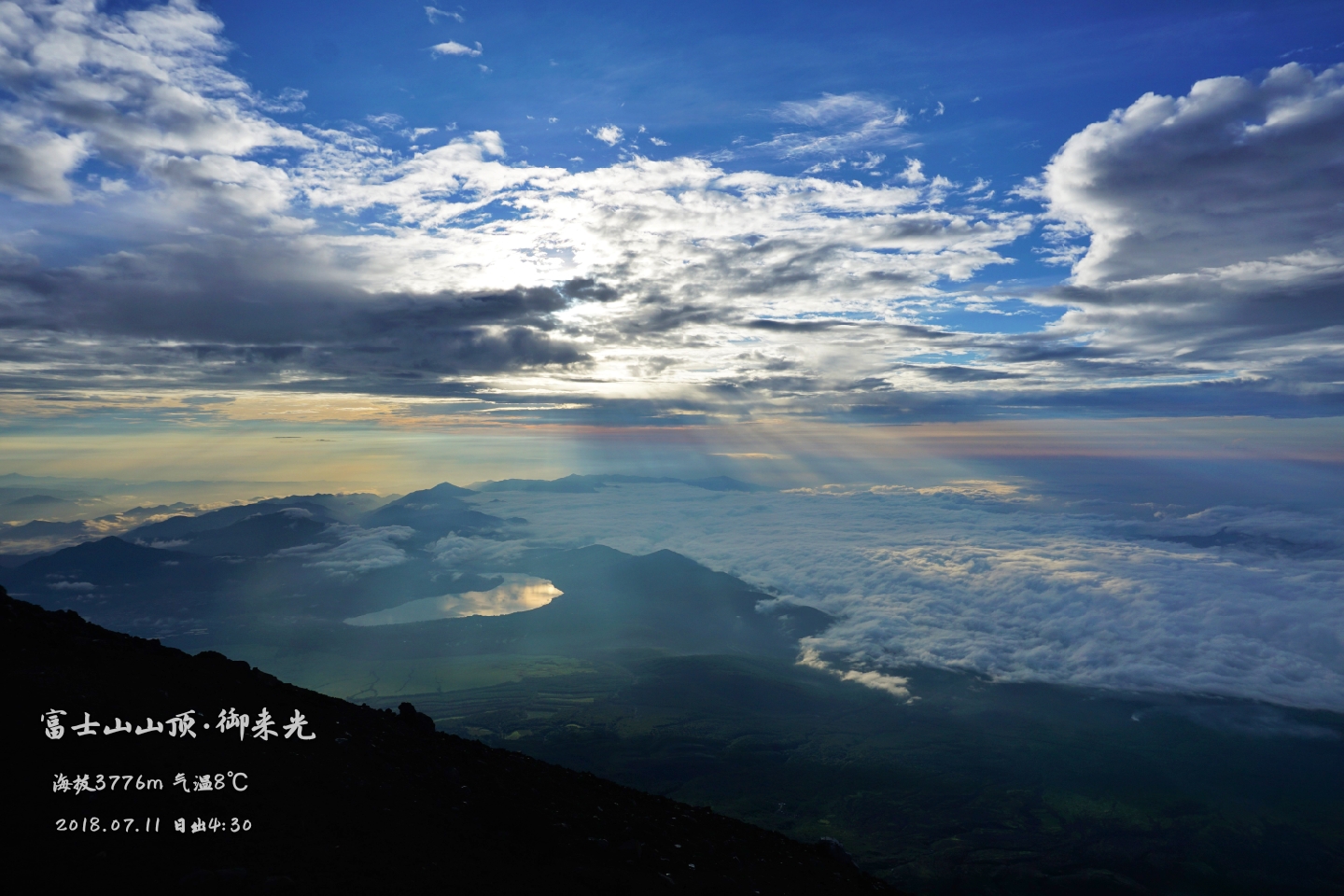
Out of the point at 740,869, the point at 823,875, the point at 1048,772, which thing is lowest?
the point at 1048,772

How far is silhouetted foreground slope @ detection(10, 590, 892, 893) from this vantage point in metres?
11.6

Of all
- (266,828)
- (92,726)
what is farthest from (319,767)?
(92,726)

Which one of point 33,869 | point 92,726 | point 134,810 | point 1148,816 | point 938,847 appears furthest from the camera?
point 1148,816

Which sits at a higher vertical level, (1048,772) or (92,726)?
(92,726)

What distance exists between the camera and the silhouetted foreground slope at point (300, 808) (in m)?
11.6

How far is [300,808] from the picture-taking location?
1432 centimetres

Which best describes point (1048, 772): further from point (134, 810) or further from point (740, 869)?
point (134, 810)

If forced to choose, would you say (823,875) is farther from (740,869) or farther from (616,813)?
(616,813)

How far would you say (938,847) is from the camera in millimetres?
123562

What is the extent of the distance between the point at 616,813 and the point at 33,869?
1441cm

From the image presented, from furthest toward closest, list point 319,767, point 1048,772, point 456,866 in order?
point 1048,772 → point 319,767 → point 456,866

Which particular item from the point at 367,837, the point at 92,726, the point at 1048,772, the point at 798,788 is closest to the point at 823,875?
the point at 367,837

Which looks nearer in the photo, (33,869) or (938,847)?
(33,869)

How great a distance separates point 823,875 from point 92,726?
2170 cm
